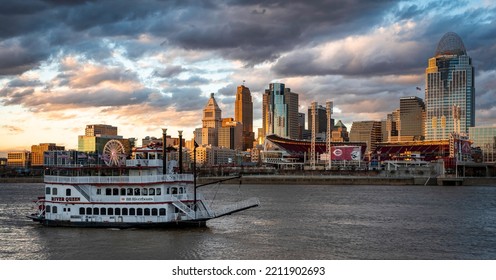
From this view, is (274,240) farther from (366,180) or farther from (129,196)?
(366,180)

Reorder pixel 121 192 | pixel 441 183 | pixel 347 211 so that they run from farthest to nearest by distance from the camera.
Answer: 1. pixel 441 183
2. pixel 347 211
3. pixel 121 192

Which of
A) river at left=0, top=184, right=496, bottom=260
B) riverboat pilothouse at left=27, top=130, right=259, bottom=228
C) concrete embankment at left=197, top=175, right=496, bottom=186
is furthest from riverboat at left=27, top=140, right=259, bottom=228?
concrete embankment at left=197, top=175, right=496, bottom=186

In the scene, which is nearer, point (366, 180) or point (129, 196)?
point (129, 196)

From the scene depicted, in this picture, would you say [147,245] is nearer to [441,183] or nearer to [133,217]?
[133,217]

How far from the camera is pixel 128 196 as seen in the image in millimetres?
50000

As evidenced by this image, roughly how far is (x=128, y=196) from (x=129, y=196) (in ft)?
0.31

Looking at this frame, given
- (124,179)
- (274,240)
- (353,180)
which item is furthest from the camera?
(353,180)

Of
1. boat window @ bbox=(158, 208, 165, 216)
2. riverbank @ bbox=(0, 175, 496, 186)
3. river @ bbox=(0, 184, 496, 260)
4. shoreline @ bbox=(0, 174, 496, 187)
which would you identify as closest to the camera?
river @ bbox=(0, 184, 496, 260)

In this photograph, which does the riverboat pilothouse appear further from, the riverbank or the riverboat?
the riverbank

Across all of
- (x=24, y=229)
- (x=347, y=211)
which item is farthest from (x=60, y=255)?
(x=347, y=211)

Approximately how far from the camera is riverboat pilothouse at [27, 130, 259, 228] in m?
49.4

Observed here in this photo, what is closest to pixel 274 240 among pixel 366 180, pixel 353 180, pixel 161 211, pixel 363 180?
pixel 161 211
